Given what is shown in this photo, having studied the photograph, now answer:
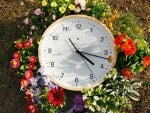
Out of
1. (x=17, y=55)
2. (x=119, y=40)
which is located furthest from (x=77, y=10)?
(x=17, y=55)

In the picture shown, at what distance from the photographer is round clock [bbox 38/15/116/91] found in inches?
187

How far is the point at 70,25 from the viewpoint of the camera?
4820 millimetres

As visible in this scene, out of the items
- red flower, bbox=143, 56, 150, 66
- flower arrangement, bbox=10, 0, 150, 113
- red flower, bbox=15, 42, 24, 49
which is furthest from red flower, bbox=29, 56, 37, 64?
red flower, bbox=143, 56, 150, 66

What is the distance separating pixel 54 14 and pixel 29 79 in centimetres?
48

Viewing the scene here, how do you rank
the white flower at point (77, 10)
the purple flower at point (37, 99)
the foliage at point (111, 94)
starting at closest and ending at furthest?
→ the foliage at point (111, 94)
the purple flower at point (37, 99)
the white flower at point (77, 10)

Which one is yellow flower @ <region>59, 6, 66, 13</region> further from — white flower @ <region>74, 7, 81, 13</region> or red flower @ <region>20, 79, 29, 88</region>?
red flower @ <region>20, 79, 29, 88</region>

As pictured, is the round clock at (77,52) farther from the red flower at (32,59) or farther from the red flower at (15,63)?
→ the red flower at (15,63)

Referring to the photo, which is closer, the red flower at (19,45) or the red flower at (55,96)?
the red flower at (55,96)

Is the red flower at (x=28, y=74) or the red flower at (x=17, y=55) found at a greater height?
the red flower at (x=17, y=55)

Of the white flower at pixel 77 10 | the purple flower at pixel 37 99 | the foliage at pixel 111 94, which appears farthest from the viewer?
the white flower at pixel 77 10

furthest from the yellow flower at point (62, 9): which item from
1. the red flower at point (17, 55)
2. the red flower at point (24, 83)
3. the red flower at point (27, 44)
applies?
the red flower at point (24, 83)

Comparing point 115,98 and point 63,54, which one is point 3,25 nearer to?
point 63,54

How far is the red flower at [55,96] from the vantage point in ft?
15.6

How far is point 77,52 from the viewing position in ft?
15.6
